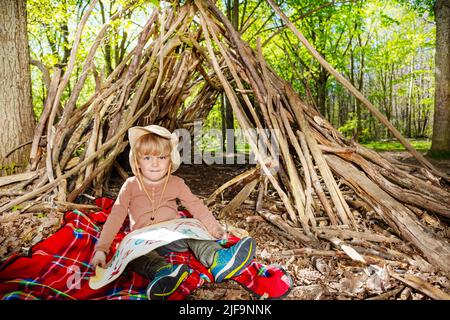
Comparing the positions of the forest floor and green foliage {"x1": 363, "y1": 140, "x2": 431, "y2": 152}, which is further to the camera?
green foliage {"x1": 363, "y1": 140, "x2": 431, "y2": 152}

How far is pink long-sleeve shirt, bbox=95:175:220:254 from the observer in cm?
196

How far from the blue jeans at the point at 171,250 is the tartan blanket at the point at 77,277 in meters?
0.05

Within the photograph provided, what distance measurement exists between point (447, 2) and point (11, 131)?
21.5 feet

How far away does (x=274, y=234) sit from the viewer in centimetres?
227

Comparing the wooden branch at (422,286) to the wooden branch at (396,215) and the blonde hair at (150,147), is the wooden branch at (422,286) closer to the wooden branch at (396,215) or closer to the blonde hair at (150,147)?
the wooden branch at (396,215)

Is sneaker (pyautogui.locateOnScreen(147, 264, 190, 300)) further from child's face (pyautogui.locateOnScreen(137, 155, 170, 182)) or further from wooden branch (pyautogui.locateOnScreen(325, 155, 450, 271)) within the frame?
wooden branch (pyautogui.locateOnScreen(325, 155, 450, 271))

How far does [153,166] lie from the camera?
6.41 feet

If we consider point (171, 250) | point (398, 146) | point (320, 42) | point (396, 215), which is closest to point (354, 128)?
point (398, 146)

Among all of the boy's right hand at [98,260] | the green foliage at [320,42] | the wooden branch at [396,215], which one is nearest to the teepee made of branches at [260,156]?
the wooden branch at [396,215]

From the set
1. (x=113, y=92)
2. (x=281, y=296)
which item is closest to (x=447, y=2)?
(x=113, y=92)

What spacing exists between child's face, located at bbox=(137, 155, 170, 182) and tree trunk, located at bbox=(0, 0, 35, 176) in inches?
73.7

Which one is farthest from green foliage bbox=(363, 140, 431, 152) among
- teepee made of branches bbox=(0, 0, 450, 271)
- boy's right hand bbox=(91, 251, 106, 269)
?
boy's right hand bbox=(91, 251, 106, 269)

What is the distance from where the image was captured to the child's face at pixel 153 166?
1.96 metres

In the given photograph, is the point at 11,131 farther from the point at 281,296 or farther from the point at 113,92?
the point at 281,296
